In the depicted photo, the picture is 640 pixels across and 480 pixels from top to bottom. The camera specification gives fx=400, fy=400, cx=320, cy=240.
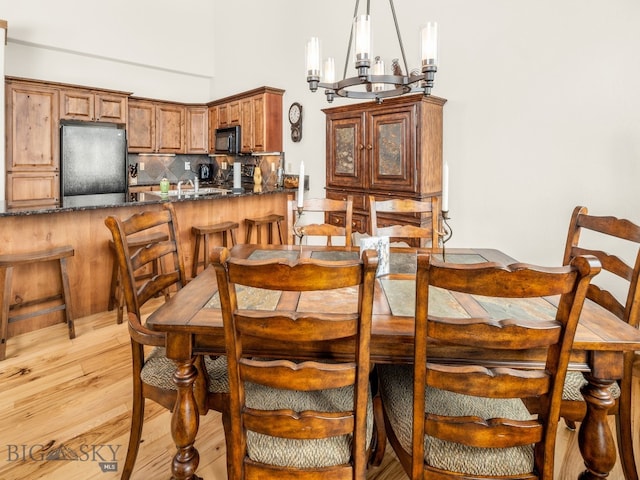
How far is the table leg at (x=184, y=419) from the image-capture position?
1242 millimetres

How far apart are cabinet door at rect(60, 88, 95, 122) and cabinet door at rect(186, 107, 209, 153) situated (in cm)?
162

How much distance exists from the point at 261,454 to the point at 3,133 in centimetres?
499

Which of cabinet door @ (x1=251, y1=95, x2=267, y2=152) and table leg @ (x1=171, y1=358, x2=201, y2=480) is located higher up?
cabinet door @ (x1=251, y1=95, x2=267, y2=152)

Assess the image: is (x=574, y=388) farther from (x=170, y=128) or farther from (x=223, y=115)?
(x=170, y=128)

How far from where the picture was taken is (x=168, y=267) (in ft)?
12.5

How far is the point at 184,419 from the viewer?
1243 millimetres

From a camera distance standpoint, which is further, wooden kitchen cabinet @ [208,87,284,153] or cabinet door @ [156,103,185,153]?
cabinet door @ [156,103,185,153]

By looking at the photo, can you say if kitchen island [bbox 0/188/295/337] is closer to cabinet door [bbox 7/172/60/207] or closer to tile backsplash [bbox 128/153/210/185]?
cabinet door [bbox 7/172/60/207]

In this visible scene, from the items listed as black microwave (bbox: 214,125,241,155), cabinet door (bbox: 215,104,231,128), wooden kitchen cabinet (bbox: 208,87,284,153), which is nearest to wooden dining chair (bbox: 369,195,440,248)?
wooden kitchen cabinet (bbox: 208,87,284,153)

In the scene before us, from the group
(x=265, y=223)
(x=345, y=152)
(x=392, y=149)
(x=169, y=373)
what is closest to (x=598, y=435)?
(x=169, y=373)

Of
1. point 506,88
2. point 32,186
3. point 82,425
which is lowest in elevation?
point 82,425

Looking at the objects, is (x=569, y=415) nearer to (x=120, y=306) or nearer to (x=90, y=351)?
(x=90, y=351)

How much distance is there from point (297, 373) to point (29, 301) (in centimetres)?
279

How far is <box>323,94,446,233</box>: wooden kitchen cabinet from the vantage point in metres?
3.45
